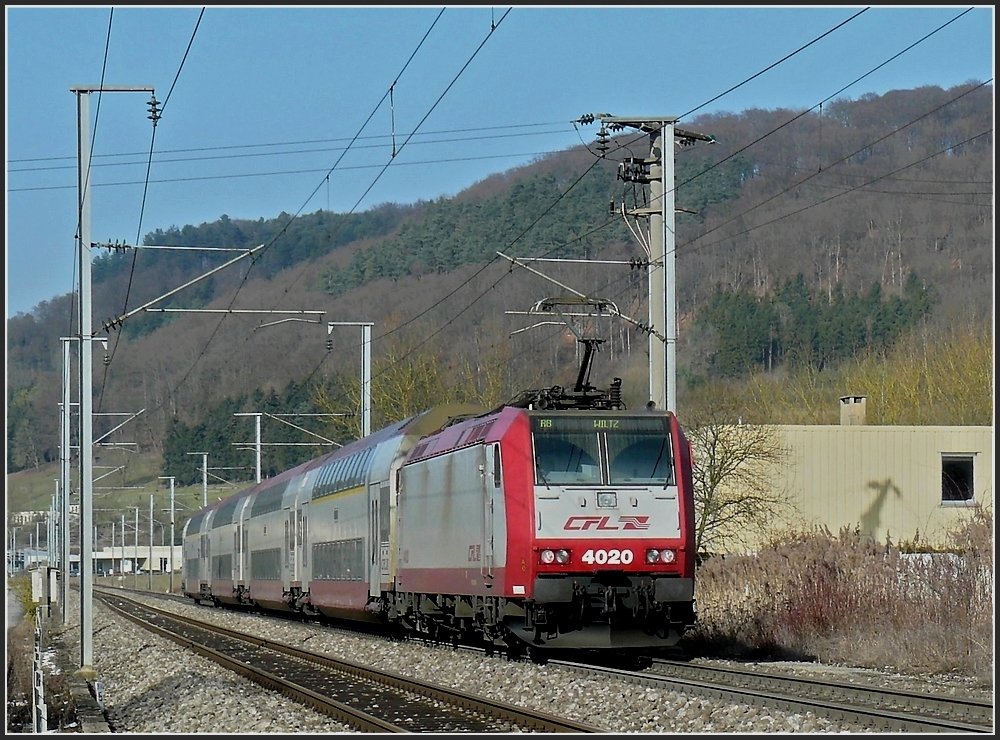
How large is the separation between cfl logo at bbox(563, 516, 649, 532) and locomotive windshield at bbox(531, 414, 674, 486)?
447 millimetres

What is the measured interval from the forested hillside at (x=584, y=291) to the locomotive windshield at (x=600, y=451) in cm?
4166

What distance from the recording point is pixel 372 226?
180m

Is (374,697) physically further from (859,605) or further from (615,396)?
(859,605)

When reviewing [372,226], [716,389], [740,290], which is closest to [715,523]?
[716,389]

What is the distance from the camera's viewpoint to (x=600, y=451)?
1808 cm

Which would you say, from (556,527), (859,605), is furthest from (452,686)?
(859,605)

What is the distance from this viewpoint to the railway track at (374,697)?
13.9 metres

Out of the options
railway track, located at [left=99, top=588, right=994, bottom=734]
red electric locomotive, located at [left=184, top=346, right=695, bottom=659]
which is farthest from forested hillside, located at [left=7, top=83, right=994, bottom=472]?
railway track, located at [left=99, top=588, right=994, bottom=734]

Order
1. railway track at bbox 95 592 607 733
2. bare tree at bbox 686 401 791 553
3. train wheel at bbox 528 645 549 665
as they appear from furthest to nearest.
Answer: bare tree at bbox 686 401 791 553, train wheel at bbox 528 645 549 665, railway track at bbox 95 592 607 733

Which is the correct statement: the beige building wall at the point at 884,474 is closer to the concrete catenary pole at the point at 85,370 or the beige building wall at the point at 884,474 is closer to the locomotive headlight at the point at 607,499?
the concrete catenary pole at the point at 85,370

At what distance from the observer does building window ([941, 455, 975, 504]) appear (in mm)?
43906

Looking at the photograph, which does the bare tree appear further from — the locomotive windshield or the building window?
the locomotive windshield

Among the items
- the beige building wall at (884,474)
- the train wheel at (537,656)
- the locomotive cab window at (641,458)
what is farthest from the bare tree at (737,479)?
the locomotive cab window at (641,458)

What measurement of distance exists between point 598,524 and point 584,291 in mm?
74333
